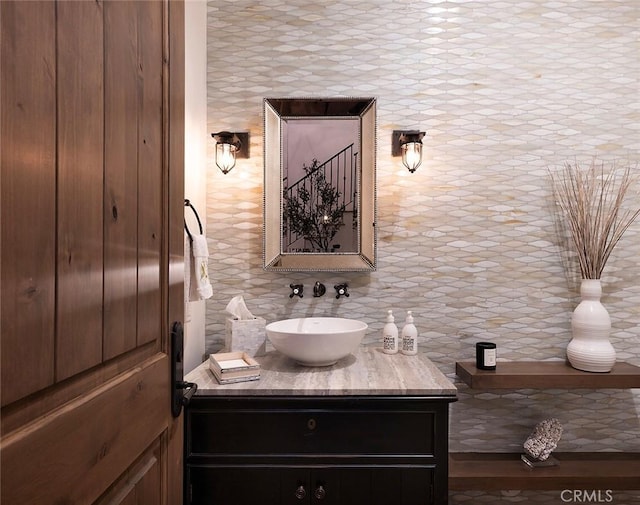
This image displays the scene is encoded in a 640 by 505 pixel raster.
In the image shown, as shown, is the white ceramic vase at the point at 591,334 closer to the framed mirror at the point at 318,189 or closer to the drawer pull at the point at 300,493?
the framed mirror at the point at 318,189

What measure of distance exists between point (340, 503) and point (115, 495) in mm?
990

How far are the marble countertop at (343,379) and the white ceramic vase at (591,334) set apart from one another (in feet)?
2.27

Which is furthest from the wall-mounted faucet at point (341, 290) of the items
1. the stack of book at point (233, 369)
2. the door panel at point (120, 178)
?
the door panel at point (120, 178)

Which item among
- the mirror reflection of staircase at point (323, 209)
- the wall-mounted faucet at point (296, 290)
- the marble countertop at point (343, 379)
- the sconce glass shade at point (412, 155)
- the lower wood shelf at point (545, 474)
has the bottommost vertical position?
the lower wood shelf at point (545, 474)

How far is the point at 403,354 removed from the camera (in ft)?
6.28

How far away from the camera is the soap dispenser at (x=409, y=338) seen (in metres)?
1.89

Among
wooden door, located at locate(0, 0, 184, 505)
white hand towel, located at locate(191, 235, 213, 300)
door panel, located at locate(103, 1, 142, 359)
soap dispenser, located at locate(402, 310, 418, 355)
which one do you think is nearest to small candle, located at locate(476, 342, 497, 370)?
soap dispenser, located at locate(402, 310, 418, 355)

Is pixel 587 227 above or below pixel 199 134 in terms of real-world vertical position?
below

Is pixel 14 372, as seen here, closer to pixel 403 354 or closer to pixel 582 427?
pixel 403 354

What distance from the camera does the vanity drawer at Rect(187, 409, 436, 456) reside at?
146cm

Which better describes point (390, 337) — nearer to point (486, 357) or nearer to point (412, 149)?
point (486, 357)

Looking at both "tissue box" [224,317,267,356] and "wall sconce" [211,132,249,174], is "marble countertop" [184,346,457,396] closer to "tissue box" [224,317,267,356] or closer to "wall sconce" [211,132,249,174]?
"tissue box" [224,317,267,356]

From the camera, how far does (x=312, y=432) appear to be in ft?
4.81

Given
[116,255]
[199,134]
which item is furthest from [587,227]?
[116,255]
